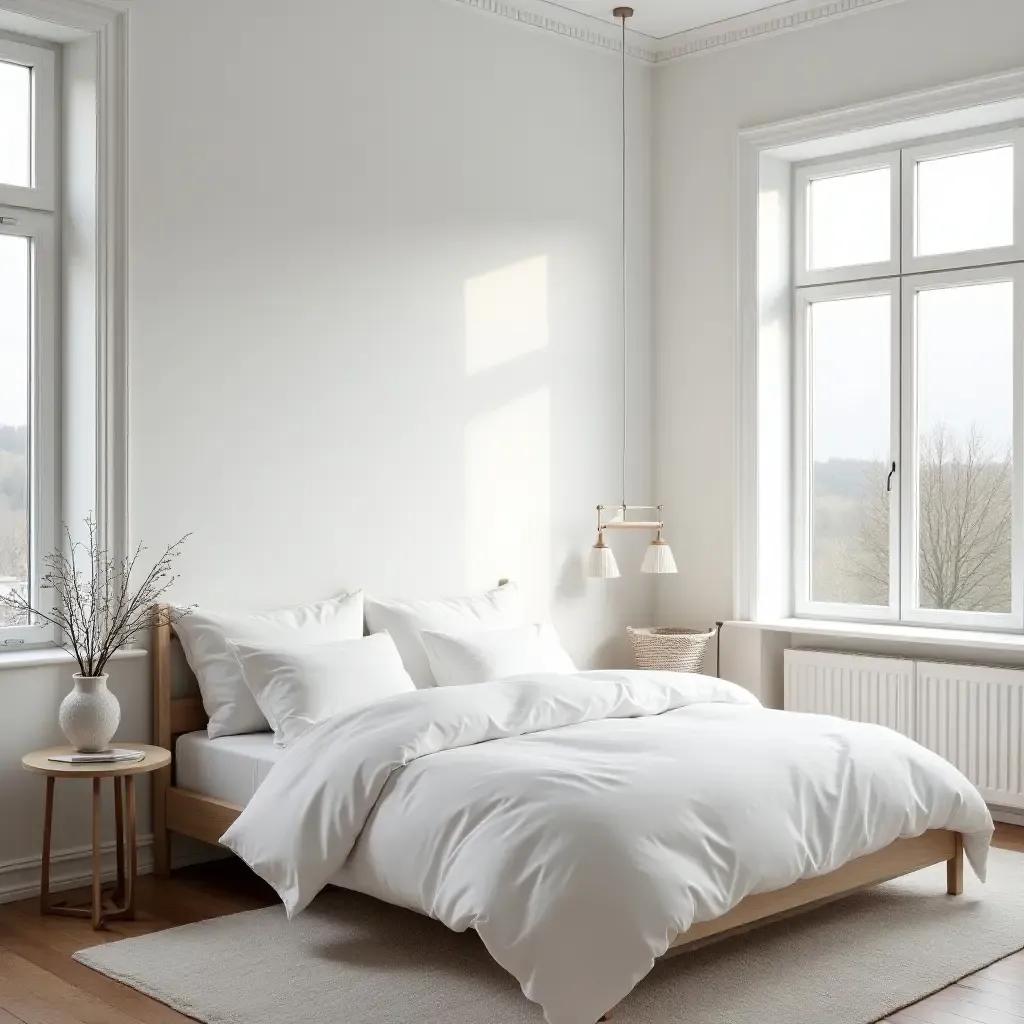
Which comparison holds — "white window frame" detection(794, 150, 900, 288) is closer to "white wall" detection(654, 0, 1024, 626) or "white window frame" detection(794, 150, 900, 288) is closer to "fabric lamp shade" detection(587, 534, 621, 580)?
"white wall" detection(654, 0, 1024, 626)

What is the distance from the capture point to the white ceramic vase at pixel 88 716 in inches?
151

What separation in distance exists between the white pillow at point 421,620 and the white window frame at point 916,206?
2.18m

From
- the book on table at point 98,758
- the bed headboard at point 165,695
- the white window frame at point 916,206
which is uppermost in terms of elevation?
the white window frame at point 916,206

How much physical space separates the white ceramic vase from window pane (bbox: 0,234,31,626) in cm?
53

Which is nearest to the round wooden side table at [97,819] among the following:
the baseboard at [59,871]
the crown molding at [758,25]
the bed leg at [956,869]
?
the baseboard at [59,871]

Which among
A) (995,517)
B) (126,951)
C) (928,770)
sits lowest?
(126,951)

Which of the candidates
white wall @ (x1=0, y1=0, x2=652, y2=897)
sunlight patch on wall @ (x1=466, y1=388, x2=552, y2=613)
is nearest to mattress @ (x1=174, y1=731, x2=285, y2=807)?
white wall @ (x1=0, y1=0, x2=652, y2=897)

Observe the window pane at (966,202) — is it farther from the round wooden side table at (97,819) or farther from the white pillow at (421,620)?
the round wooden side table at (97,819)

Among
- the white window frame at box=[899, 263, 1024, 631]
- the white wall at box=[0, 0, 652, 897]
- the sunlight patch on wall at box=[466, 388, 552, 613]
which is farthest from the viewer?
the sunlight patch on wall at box=[466, 388, 552, 613]

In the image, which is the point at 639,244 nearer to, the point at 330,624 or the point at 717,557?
the point at 717,557

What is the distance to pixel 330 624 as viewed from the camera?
180 inches

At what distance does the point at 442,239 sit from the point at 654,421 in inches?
54.9

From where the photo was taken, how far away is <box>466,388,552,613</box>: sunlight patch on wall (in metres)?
5.30

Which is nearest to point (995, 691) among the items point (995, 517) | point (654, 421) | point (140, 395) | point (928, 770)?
point (995, 517)
